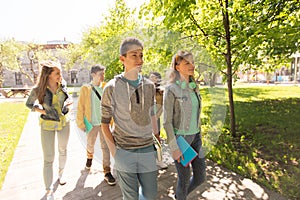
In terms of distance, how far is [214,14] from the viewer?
488 cm

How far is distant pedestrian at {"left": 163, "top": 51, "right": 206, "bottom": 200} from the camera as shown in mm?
1688

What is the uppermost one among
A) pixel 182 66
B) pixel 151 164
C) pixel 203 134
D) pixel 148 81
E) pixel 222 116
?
pixel 182 66

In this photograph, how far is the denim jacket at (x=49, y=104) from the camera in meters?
2.55

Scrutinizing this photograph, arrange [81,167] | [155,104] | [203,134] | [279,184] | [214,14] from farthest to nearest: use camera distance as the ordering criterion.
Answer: [214,14] → [81,167] → [279,184] → [203,134] → [155,104]

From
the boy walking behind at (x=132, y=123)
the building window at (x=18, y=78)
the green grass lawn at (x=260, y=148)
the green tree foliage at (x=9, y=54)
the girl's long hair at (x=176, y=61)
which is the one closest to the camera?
the boy walking behind at (x=132, y=123)

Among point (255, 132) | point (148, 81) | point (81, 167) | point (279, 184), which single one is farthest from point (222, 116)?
point (255, 132)

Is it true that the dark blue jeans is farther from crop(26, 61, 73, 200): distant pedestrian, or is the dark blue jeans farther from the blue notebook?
crop(26, 61, 73, 200): distant pedestrian

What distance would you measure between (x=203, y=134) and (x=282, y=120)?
19.2ft

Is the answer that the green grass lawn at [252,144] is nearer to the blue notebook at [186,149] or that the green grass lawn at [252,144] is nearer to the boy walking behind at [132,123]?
the blue notebook at [186,149]

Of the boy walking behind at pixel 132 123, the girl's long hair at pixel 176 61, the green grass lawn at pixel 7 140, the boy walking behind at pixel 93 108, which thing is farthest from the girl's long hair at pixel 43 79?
the green grass lawn at pixel 7 140

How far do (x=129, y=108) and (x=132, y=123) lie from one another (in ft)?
0.45

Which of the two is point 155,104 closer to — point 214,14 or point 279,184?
point 279,184

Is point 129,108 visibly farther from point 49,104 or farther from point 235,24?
point 235,24

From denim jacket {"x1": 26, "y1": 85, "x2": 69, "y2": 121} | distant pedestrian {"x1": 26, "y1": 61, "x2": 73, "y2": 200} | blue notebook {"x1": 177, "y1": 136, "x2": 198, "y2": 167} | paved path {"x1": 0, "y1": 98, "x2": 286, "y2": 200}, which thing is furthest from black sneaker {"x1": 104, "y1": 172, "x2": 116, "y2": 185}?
blue notebook {"x1": 177, "y1": 136, "x2": 198, "y2": 167}
